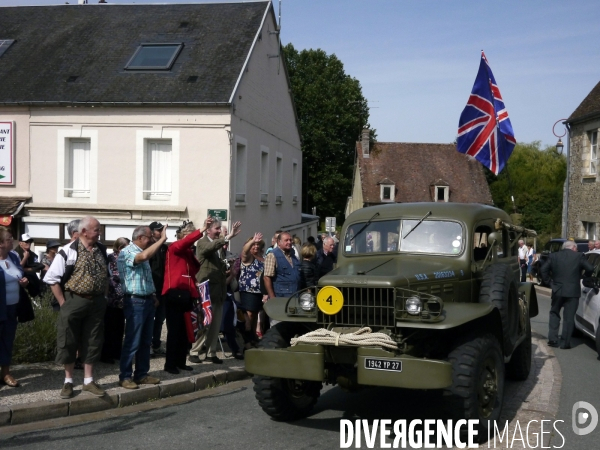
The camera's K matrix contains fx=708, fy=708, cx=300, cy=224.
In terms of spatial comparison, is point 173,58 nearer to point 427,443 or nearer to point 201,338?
point 201,338

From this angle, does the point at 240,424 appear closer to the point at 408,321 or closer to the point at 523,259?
the point at 408,321

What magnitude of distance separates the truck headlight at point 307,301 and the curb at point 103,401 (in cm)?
218

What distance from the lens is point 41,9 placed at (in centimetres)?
2477

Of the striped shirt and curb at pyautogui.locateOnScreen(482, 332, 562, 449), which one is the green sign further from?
the striped shirt

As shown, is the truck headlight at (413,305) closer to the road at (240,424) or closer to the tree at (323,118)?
the road at (240,424)

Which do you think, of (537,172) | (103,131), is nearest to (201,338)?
(103,131)

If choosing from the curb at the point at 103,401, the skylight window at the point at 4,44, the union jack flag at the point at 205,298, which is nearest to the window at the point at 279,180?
the skylight window at the point at 4,44

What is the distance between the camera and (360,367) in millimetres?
6164

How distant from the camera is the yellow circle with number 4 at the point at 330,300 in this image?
6.70 metres

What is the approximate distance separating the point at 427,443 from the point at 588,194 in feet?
85.7

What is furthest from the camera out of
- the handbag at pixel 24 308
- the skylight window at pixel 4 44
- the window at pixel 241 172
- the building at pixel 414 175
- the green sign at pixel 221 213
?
the building at pixel 414 175

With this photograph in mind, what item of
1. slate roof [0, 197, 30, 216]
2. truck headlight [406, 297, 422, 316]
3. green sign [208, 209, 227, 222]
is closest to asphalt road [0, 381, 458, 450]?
truck headlight [406, 297, 422, 316]

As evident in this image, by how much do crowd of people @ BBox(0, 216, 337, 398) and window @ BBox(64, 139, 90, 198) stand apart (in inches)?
360

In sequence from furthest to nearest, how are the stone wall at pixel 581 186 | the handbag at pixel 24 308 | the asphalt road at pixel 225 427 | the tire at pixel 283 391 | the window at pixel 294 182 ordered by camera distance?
the window at pixel 294 182 < the stone wall at pixel 581 186 < the handbag at pixel 24 308 < the tire at pixel 283 391 < the asphalt road at pixel 225 427
